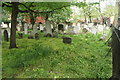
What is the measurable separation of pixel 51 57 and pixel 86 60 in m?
1.47

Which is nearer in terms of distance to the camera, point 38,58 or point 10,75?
point 10,75

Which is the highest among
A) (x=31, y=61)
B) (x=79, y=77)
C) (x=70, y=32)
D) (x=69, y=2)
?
(x=69, y=2)

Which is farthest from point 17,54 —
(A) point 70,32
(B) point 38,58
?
(A) point 70,32

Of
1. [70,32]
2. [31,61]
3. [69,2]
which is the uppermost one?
[69,2]

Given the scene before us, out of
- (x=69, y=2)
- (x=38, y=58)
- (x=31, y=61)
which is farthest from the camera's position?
(x=69, y=2)

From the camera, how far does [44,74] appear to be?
387 centimetres

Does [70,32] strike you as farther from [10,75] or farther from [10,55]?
[10,75]

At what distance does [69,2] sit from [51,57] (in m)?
2.93

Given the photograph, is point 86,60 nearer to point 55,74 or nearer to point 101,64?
point 101,64

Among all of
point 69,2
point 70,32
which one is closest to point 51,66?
point 69,2

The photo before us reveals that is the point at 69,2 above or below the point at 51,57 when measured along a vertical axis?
above

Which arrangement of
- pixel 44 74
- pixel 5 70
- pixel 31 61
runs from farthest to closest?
pixel 31 61
pixel 5 70
pixel 44 74

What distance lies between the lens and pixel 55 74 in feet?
12.9

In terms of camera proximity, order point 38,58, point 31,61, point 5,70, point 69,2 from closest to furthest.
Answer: point 5,70, point 31,61, point 38,58, point 69,2
